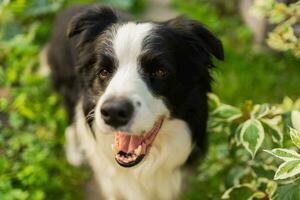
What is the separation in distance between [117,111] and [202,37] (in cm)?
62

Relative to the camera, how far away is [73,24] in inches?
104

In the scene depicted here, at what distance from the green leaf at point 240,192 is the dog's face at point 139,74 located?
381 millimetres

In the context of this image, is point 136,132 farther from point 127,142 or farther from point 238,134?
point 238,134

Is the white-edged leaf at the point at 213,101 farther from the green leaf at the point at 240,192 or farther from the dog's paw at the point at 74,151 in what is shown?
the dog's paw at the point at 74,151

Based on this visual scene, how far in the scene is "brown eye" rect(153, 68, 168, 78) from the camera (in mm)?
2410

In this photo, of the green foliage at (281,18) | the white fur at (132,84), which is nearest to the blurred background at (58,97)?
the green foliage at (281,18)

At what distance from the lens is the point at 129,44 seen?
236 centimetres

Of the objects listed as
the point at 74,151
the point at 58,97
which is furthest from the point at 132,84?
the point at 58,97

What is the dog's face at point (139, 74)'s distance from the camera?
7.43 feet

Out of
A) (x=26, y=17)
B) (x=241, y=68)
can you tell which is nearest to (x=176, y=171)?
(x=241, y=68)

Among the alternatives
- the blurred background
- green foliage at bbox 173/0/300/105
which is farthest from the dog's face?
green foliage at bbox 173/0/300/105

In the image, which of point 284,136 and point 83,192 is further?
point 83,192

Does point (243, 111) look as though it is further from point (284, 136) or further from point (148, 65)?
point (148, 65)

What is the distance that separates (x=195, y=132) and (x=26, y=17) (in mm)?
2242
